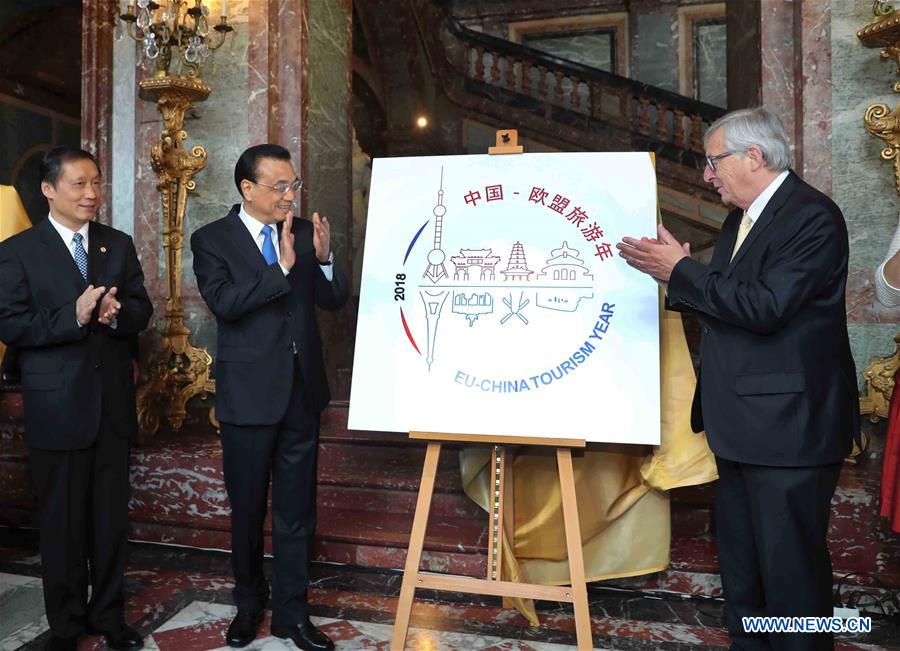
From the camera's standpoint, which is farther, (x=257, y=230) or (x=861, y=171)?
(x=861, y=171)

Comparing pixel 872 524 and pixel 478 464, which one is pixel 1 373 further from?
pixel 872 524

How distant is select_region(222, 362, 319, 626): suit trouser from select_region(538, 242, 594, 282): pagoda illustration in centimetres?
92

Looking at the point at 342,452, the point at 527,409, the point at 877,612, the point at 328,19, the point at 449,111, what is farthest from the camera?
the point at 449,111

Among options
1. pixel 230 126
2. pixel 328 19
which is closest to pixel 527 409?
pixel 230 126

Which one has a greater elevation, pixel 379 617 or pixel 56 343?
pixel 56 343

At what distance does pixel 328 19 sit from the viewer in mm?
4281

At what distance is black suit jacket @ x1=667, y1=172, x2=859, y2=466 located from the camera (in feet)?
6.14

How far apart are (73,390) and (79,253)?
1.54ft

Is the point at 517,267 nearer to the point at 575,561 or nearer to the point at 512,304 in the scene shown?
the point at 512,304

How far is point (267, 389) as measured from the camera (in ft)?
7.98

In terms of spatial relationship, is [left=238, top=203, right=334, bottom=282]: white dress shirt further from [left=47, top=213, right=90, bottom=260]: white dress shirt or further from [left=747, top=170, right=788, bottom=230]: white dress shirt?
[left=747, top=170, right=788, bottom=230]: white dress shirt

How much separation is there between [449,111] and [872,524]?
20.3 feet

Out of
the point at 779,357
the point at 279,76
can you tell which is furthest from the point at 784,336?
the point at 279,76

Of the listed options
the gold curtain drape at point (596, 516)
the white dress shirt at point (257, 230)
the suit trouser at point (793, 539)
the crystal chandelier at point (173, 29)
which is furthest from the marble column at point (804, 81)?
the crystal chandelier at point (173, 29)
